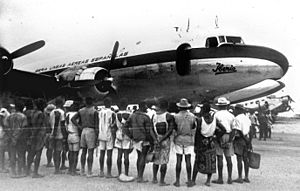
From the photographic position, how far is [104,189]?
6.18m

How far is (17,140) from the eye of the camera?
7.26 meters

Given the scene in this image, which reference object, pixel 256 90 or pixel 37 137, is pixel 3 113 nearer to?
pixel 37 137

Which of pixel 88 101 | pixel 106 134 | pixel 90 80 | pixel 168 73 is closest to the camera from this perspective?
pixel 106 134

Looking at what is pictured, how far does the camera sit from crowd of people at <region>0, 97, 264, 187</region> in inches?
266

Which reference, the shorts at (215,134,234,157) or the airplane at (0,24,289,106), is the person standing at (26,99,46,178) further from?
the airplane at (0,24,289,106)

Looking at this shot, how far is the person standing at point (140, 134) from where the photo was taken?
6969 millimetres

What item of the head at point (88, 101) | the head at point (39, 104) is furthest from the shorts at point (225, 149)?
the head at point (39, 104)


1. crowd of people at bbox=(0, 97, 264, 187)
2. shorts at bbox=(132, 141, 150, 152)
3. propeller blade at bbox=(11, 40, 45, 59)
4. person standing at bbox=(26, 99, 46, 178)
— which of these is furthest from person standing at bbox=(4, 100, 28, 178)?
propeller blade at bbox=(11, 40, 45, 59)

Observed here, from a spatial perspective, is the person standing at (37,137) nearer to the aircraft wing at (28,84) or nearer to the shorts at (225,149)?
the shorts at (225,149)

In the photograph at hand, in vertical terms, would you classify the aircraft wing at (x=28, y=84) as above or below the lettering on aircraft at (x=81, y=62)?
below

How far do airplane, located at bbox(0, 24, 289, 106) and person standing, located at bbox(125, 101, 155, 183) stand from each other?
4.75 meters

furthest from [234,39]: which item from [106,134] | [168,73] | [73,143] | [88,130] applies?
[73,143]

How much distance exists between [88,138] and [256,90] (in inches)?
273

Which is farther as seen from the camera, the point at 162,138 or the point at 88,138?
the point at 88,138
